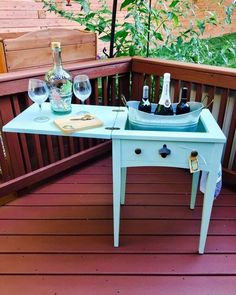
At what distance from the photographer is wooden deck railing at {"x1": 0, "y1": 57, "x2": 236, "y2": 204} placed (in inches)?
66.1

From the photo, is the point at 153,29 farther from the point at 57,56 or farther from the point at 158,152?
the point at 158,152

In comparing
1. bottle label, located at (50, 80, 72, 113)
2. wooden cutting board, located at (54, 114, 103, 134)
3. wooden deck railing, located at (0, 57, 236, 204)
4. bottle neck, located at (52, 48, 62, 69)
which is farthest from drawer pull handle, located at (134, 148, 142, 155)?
wooden deck railing, located at (0, 57, 236, 204)

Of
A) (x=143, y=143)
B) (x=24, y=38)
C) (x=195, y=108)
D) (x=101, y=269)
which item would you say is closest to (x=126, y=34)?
(x=24, y=38)

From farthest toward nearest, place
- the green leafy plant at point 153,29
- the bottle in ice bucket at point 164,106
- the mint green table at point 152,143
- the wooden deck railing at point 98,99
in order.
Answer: the green leafy plant at point 153,29 < the wooden deck railing at point 98,99 < the bottle in ice bucket at point 164,106 < the mint green table at point 152,143

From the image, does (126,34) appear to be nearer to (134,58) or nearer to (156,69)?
(134,58)

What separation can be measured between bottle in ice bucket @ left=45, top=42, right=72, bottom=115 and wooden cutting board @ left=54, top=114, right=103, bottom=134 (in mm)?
98

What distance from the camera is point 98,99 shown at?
7.17 feet

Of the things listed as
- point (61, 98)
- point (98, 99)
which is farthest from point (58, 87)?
point (98, 99)

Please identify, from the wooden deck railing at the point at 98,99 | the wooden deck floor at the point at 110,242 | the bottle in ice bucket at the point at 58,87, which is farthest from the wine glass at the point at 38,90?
the wooden deck floor at the point at 110,242

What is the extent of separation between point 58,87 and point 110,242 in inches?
35.9

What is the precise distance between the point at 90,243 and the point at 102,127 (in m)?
0.72

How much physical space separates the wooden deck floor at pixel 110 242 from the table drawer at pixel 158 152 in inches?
22.2

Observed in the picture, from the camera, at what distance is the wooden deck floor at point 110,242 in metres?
1.27

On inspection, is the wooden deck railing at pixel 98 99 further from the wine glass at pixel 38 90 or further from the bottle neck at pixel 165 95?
the bottle neck at pixel 165 95
